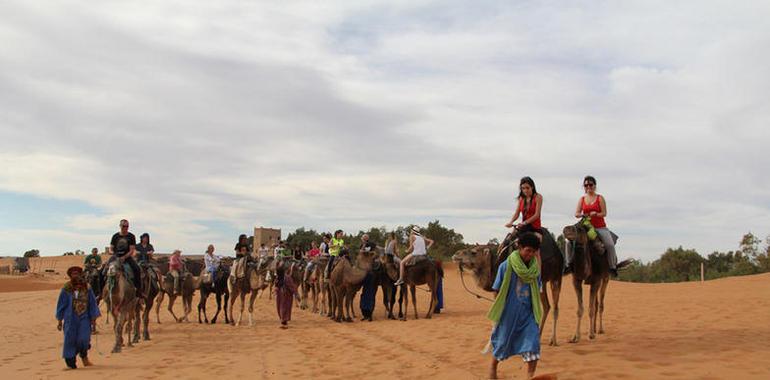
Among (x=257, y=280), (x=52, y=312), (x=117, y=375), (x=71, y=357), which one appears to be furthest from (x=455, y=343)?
(x=52, y=312)

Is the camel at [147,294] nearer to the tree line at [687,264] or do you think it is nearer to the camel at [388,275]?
the camel at [388,275]

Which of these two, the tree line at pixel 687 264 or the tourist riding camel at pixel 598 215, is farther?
the tree line at pixel 687 264

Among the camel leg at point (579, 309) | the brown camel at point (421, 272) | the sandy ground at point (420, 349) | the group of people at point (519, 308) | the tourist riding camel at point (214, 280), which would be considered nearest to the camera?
the group of people at point (519, 308)

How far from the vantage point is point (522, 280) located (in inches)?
322

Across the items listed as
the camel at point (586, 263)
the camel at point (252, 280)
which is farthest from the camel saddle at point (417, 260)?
the camel at point (586, 263)

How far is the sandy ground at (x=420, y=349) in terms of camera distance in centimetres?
921

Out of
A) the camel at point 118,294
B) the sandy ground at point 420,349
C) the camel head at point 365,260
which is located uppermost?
the camel head at point 365,260

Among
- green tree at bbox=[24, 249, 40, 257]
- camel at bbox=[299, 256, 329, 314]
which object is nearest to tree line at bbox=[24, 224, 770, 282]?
camel at bbox=[299, 256, 329, 314]

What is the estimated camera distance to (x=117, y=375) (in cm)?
1095

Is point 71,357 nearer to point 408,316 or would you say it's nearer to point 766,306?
point 408,316

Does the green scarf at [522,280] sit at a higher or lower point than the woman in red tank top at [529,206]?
lower

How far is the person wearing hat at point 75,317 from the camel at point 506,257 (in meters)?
7.16

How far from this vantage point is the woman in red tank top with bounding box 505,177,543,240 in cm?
1011

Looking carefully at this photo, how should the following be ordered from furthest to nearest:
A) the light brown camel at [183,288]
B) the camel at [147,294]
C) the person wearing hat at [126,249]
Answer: the light brown camel at [183,288], the camel at [147,294], the person wearing hat at [126,249]
